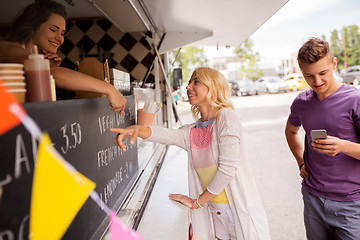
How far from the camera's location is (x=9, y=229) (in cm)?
68

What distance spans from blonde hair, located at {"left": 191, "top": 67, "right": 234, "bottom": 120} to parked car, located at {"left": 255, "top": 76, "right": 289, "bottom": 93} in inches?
823

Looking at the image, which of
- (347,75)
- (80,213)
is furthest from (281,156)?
(347,75)

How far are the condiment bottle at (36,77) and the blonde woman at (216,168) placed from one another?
0.63 meters

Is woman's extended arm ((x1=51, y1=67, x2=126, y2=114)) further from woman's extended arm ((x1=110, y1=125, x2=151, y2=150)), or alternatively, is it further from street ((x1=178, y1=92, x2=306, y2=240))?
street ((x1=178, y1=92, x2=306, y2=240))

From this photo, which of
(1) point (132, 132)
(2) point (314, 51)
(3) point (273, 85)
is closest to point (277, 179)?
(2) point (314, 51)

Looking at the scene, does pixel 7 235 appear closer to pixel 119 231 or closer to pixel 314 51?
pixel 119 231

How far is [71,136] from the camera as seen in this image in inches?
42.2

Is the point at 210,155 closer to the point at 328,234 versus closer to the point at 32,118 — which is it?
the point at 328,234

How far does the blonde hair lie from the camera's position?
174 cm

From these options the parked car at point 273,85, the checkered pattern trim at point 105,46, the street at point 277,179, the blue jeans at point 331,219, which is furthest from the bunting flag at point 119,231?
the parked car at point 273,85

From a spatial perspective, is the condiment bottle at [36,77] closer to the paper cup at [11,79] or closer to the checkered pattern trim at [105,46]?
the paper cup at [11,79]

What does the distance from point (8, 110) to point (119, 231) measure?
1.10 meters

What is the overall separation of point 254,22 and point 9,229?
3997 mm

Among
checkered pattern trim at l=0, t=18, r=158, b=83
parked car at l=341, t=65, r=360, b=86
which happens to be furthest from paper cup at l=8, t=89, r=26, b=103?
parked car at l=341, t=65, r=360, b=86
